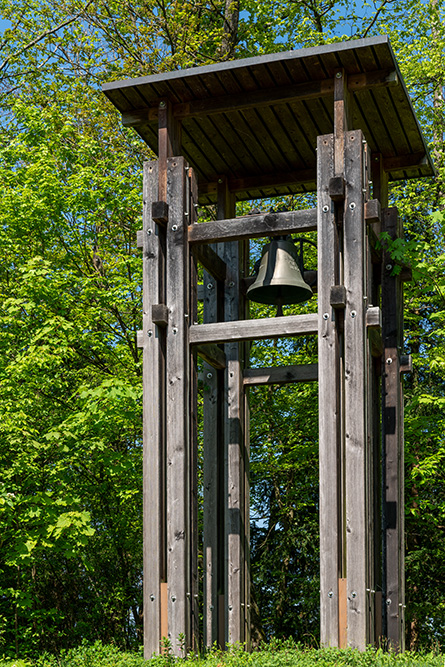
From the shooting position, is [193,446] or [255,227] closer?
[193,446]

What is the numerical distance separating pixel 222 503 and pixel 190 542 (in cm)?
137

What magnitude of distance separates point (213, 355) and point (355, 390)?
1637mm

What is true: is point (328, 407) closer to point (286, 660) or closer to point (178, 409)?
point (178, 409)

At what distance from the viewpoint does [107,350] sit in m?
13.1

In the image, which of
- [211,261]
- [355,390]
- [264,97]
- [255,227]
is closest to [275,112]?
[264,97]

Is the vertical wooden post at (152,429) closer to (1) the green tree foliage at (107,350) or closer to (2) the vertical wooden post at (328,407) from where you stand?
(2) the vertical wooden post at (328,407)

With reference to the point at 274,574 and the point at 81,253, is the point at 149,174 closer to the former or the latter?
the point at 81,253

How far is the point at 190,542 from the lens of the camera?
6004 mm

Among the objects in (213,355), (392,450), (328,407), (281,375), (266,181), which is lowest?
(392,450)

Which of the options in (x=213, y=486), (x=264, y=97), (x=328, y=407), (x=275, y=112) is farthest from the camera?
(x=213, y=486)

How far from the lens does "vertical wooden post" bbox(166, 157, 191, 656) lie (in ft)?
19.3

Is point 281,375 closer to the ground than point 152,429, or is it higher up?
higher up

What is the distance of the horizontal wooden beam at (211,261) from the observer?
22.5ft

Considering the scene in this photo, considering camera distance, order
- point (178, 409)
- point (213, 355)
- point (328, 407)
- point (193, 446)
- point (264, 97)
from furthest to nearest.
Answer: point (213, 355) → point (264, 97) → point (193, 446) → point (178, 409) → point (328, 407)
